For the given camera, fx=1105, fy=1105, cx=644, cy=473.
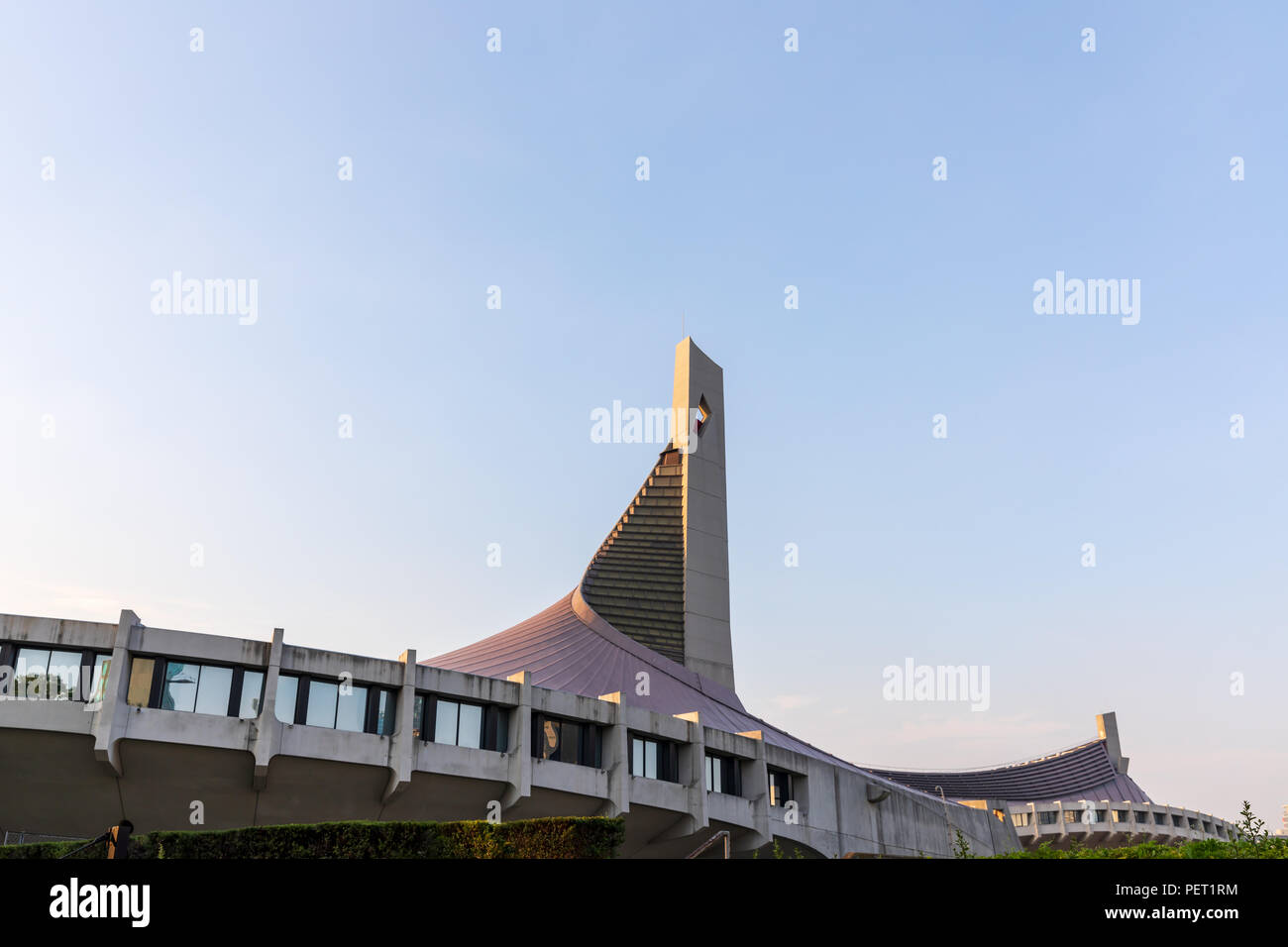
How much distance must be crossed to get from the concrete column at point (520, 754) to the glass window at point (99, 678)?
1201 cm

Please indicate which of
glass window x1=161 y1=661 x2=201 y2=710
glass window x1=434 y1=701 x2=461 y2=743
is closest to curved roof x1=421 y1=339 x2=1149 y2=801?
glass window x1=434 y1=701 x2=461 y2=743

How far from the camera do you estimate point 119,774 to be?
30438mm

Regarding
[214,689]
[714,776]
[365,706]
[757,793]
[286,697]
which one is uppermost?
[214,689]

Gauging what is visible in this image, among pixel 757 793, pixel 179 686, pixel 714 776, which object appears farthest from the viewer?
pixel 757 793

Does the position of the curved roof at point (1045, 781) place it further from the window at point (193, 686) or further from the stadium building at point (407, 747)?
the window at point (193, 686)

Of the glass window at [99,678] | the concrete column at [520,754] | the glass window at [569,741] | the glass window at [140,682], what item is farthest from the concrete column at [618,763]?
the glass window at [99,678]

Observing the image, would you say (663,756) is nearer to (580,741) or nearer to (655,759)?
(655,759)

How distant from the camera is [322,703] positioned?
107 feet

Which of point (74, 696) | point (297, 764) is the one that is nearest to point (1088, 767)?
point (297, 764)

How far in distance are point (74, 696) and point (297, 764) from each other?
6.18 m

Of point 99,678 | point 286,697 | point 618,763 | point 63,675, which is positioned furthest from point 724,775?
point 63,675

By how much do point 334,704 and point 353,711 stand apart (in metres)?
0.59
